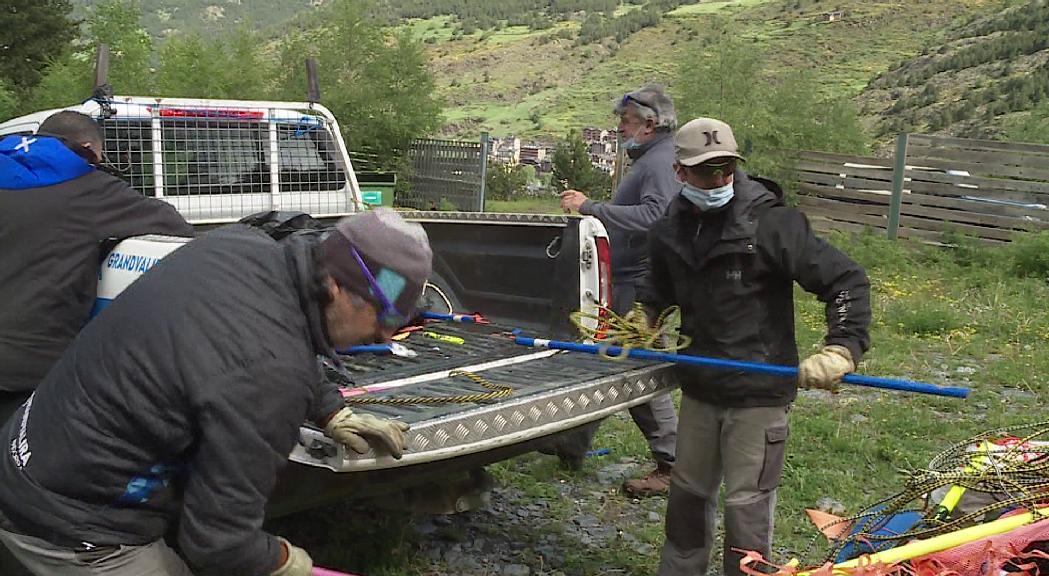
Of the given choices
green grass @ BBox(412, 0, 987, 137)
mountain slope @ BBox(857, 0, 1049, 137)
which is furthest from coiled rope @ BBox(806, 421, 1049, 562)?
green grass @ BBox(412, 0, 987, 137)

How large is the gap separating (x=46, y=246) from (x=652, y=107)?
9.42 feet

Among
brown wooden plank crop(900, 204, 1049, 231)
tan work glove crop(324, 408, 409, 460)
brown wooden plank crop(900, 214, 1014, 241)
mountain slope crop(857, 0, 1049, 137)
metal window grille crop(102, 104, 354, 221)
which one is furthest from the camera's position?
mountain slope crop(857, 0, 1049, 137)

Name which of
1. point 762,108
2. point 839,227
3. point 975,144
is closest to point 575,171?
point 762,108

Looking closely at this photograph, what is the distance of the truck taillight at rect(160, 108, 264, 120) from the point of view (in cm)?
608

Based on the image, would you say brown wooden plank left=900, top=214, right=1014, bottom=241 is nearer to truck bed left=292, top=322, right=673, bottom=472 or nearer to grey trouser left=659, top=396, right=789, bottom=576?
truck bed left=292, top=322, right=673, bottom=472

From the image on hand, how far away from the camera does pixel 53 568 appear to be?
7.58 feet

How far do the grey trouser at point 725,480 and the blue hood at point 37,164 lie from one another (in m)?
2.47

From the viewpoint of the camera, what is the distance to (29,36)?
27141mm

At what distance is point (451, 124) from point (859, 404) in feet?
202

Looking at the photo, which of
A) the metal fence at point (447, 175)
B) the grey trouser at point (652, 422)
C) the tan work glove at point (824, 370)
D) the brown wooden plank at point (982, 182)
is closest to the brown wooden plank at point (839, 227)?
the brown wooden plank at point (982, 182)

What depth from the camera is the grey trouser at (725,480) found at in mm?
3635

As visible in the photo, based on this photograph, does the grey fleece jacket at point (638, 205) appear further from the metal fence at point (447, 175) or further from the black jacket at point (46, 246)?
the metal fence at point (447, 175)

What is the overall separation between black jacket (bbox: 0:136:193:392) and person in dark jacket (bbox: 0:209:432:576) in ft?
4.05

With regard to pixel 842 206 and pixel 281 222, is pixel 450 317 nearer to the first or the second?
pixel 281 222
